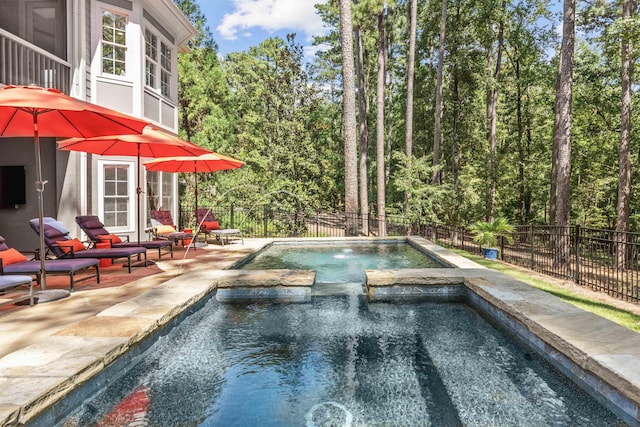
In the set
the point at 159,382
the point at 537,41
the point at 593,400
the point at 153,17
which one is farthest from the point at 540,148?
the point at 159,382

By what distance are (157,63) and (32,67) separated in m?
3.85

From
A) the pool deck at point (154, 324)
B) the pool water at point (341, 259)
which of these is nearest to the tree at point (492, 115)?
the pool water at point (341, 259)

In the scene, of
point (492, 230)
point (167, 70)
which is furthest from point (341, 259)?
point (167, 70)

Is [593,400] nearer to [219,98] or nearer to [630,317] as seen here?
[630,317]

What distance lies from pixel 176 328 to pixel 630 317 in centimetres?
622

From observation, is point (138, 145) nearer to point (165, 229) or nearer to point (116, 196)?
point (165, 229)

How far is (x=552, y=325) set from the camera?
373 centimetres

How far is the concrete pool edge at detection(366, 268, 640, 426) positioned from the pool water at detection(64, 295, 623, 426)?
14 centimetres

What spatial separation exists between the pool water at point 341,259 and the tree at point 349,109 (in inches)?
Answer: 96.3

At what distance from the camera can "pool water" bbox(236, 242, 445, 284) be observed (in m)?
8.02

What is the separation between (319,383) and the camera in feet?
11.0

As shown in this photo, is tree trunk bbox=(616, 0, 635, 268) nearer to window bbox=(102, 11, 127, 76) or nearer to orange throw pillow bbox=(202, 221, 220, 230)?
orange throw pillow bbox=(202, 221, 220, 230)

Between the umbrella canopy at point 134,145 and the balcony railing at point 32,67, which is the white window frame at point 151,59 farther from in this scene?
the umbrella canopy at point 134,145

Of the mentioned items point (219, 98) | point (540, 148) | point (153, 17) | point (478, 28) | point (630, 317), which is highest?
point (478, 28)
